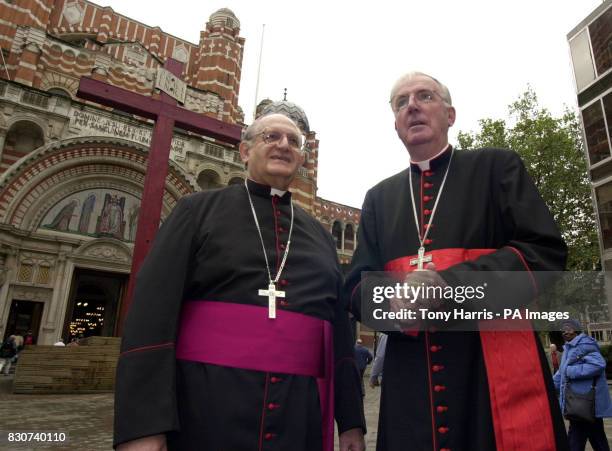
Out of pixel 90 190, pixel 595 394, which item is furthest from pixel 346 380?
pixel 90 190

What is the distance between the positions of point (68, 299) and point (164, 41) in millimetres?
16614

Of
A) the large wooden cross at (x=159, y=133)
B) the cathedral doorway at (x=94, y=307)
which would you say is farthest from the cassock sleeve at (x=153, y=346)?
the cathedral doorway at (x=94, y=307)

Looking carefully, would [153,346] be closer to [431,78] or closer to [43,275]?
[431,78]

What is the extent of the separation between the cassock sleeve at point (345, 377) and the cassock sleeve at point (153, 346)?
898mm

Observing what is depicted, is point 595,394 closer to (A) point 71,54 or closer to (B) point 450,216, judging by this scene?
(B) point 450,216

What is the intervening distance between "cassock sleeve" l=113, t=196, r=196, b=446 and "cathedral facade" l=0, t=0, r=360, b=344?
12353 millimetres

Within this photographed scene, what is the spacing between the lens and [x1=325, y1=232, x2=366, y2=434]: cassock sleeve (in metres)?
2.12

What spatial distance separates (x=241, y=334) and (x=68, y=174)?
16374mm

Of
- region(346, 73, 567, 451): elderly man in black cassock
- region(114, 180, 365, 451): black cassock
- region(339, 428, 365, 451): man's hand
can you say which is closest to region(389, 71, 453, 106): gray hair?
region(346, 73, 567, 451): elderly man in black cassock

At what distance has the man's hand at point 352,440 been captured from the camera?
6.83 feet

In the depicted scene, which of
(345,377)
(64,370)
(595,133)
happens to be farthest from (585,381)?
(595,133)

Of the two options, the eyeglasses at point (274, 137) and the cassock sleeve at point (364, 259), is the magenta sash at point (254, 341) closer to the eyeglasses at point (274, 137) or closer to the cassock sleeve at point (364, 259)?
the cassock sleeve at point (364, 259)

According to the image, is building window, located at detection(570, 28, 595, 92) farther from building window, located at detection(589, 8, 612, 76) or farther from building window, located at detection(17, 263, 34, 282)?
building window, located at detection(17, 263, 34, 282)

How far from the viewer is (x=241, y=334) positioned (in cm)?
185
